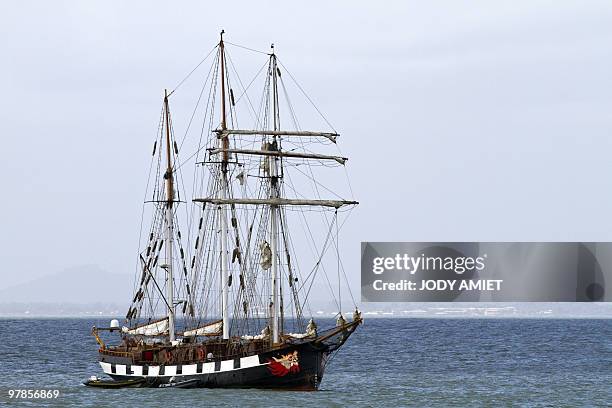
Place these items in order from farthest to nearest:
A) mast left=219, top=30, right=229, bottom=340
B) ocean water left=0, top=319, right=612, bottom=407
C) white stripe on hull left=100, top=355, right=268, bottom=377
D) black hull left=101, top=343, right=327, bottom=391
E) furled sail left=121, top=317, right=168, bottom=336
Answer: furled sail left=121, top=317, right=168, bottom=336 → mast left=219, top=30, right=229, bottom=340 → white stripe on hull left=100, top=355, right=268, bottom=377 → black hull left=101, top=343, right=327, bottom=391 → ocean water left=0, top=319, right=612, bottom=407

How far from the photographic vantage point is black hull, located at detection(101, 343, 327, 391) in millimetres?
72000

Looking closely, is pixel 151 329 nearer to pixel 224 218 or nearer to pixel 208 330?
pixel 208 330

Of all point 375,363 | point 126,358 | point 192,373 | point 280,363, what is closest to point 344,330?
point 280,363

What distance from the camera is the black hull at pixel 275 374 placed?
72.0m

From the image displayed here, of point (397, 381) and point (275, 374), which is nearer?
point (275, 374)

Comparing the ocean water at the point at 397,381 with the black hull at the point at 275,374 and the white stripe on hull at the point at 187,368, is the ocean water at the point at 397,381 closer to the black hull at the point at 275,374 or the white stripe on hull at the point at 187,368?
the black hull at the point at 275,374

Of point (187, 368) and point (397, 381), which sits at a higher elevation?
point (187, 368)

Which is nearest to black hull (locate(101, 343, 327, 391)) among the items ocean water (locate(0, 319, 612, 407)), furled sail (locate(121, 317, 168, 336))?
ocean water (locate(0, 319, 612, 407))

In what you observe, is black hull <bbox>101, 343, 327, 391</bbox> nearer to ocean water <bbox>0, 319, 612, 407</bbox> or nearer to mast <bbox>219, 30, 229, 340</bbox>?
ocean water <bbox>0, 319, 612, 407</bbox>

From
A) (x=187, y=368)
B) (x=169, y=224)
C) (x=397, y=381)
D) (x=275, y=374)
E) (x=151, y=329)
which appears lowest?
(x=397, y=381)

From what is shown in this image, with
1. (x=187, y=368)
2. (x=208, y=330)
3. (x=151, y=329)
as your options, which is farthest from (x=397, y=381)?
(x=187, y=368)

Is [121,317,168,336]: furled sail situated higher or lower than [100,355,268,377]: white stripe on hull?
higher

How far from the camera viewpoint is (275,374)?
72.1m

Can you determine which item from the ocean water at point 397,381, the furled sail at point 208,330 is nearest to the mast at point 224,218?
the furled sail at point 208,330
